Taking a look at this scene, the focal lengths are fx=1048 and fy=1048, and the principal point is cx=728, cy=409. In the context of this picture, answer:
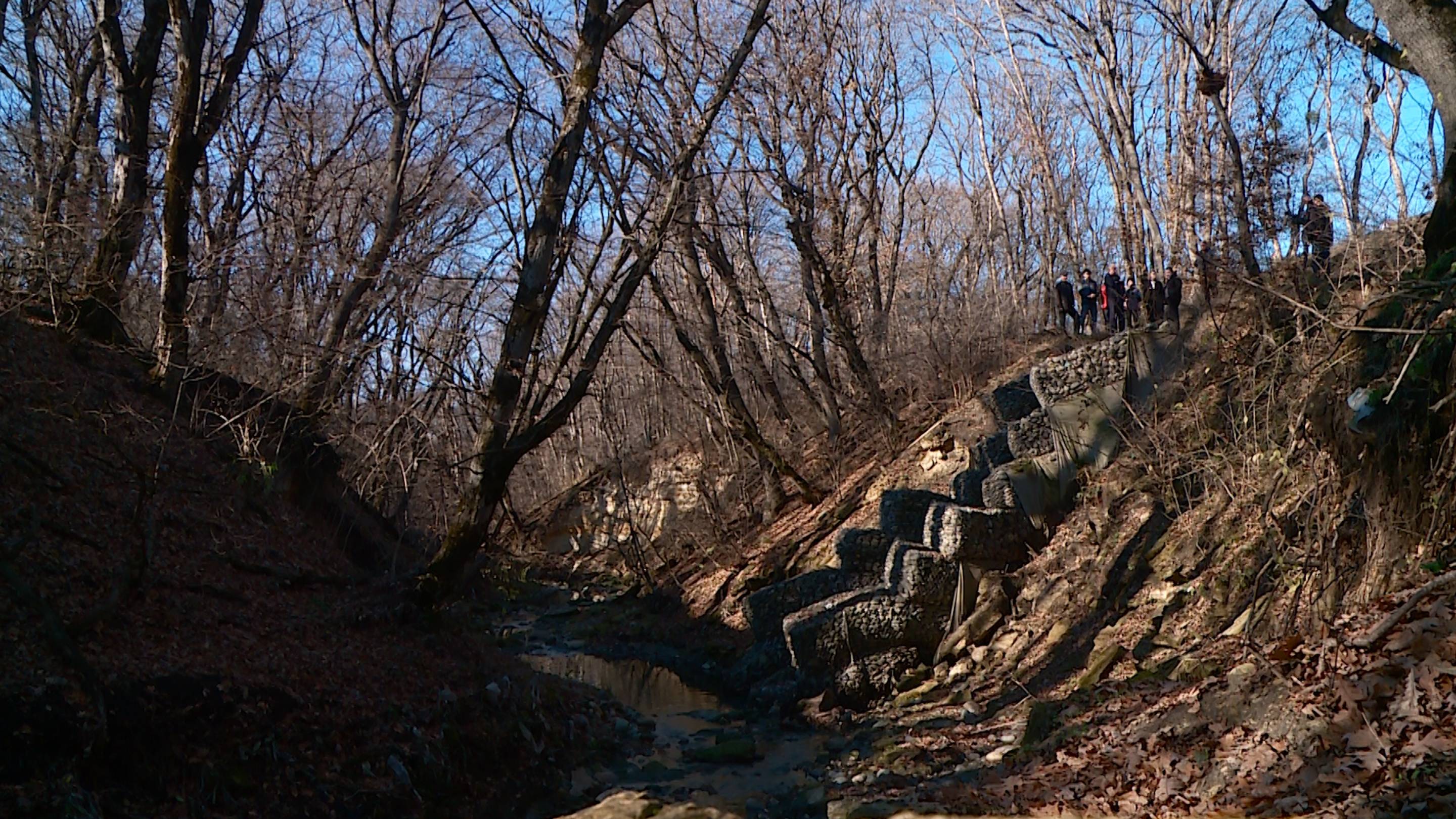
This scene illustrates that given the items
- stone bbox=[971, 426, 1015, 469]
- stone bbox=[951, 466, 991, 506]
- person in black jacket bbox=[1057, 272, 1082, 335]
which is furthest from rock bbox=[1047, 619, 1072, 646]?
person in black jacket bbox=[1057, 272, 1082, 335]

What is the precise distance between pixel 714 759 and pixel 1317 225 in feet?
30.6

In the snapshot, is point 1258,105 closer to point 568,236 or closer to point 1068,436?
point 1068,436

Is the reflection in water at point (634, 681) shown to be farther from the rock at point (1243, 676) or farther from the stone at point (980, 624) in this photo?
the rock at point (1243, 676)

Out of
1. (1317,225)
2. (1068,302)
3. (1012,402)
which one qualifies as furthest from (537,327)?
(1068,302)

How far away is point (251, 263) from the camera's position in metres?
14.5

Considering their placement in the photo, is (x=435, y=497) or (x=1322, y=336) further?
(x=435, y=497)

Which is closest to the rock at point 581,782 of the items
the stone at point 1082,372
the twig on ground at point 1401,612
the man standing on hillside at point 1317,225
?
the twig on ground at point 1401,612

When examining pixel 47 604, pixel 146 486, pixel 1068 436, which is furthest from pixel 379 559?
pixel 1068 436

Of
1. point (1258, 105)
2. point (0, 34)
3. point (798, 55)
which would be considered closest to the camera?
point (0, 34)

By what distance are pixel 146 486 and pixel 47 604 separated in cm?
169

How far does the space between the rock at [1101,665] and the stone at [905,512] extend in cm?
533

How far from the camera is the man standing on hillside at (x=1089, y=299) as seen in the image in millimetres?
20875

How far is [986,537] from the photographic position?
13.8 meters

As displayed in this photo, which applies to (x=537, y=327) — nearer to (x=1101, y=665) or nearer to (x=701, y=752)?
(x=701, y=752)
